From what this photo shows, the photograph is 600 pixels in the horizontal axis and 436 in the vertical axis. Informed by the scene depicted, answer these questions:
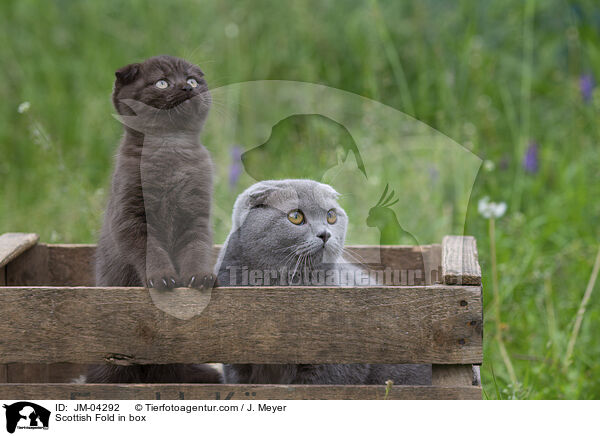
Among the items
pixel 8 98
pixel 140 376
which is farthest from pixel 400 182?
pixel 8 98

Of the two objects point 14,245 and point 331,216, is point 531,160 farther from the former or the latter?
point 14,245

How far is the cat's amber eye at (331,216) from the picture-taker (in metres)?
1.45

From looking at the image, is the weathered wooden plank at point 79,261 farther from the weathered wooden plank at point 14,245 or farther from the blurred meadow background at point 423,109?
the blurred meadow background at point 423,109

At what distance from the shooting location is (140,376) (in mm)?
1471

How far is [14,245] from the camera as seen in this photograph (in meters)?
1.71

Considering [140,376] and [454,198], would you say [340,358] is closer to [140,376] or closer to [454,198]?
[140,376]

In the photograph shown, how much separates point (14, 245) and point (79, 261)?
201 mm

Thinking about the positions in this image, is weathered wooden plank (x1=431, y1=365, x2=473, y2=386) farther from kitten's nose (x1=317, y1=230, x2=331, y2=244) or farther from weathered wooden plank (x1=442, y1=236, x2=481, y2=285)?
kitten's nose (x1=317, y1=230, x2=331, y2=244)

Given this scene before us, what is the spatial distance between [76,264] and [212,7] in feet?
5.55

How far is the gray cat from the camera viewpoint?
4.61 feet

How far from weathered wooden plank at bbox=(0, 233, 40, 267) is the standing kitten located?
338 mm

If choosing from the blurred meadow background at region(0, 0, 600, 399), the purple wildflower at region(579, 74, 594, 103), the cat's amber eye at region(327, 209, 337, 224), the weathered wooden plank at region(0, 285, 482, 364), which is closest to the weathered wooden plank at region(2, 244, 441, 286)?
the blurred meadow background at region(0, 0, 600, 399)
